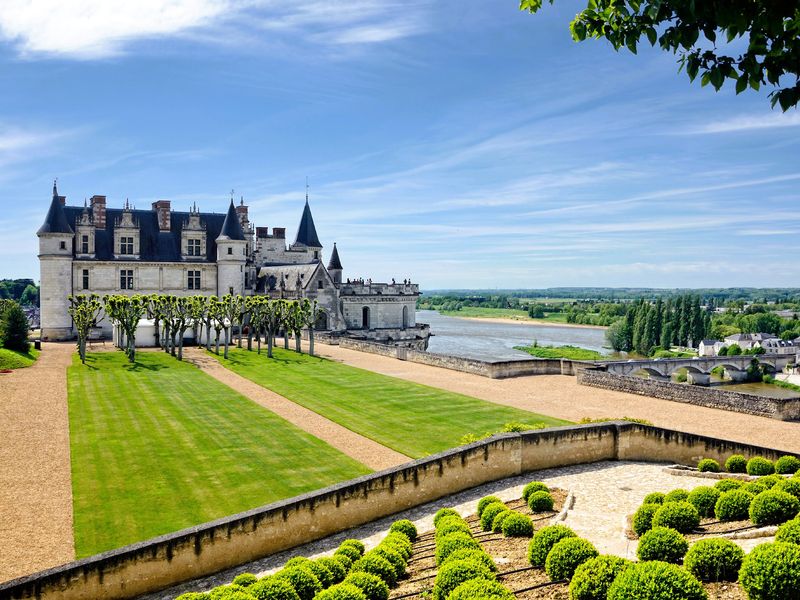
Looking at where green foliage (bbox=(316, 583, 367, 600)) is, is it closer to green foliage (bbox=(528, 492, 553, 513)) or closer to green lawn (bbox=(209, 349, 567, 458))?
green foliage (bbox=(528, 492, 553, 513))

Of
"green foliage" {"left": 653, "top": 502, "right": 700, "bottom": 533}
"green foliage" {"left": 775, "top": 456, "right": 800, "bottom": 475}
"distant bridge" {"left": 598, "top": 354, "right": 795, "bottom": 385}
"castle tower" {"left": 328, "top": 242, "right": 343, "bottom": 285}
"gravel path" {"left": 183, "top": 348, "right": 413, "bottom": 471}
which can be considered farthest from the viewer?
"castle tower" {"left": 328, "top": 242, "right": 343, "bottom": 285}

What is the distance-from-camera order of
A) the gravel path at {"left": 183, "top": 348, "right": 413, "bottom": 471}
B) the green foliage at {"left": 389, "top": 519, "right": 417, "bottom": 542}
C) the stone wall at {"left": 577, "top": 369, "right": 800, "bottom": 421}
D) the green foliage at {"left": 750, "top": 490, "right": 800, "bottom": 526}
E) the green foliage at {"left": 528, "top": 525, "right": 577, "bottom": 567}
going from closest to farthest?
1. the green foliage at {"left": 528, "top": 525, "right": 577, "bottom": 567}
2. the green foliage at {"left": 750, "top": 490, "right": 800, "bottom": 526}
3. the green foliage at {"left": 389, "top": 519, "right": 417, "bottom": 542}
4. the gravel path at {"left": 183, "top": 348, "right": 413, "bottom": 471}
5. the stone wall at {"left": 577, "top": 369, "right": 800, "bottom": 421}

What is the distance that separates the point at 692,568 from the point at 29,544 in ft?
35.3

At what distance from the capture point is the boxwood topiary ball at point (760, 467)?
14.0 meters

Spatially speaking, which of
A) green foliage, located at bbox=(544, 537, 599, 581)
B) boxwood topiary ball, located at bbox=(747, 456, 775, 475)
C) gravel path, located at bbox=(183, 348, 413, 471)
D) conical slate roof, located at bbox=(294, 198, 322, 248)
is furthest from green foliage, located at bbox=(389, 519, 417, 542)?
conical slate roof, located at bbox=(294, 198, 322, 248)

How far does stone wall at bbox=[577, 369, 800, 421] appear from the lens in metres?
21.5

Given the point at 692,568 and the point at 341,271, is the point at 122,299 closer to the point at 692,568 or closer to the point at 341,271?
the point at 341,271

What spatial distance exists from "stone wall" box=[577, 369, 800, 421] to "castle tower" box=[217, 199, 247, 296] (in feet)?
107

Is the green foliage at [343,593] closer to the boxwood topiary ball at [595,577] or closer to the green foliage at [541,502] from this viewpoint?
the boxwood topiary ball at [595,577]

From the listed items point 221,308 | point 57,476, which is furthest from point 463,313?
point 57,476

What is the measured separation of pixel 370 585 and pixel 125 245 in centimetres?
4745

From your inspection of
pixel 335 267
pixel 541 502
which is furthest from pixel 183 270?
pixel 541 502

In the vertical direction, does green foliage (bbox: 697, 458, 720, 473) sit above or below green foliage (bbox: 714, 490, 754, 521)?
below

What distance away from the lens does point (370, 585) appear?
7.87 metres
